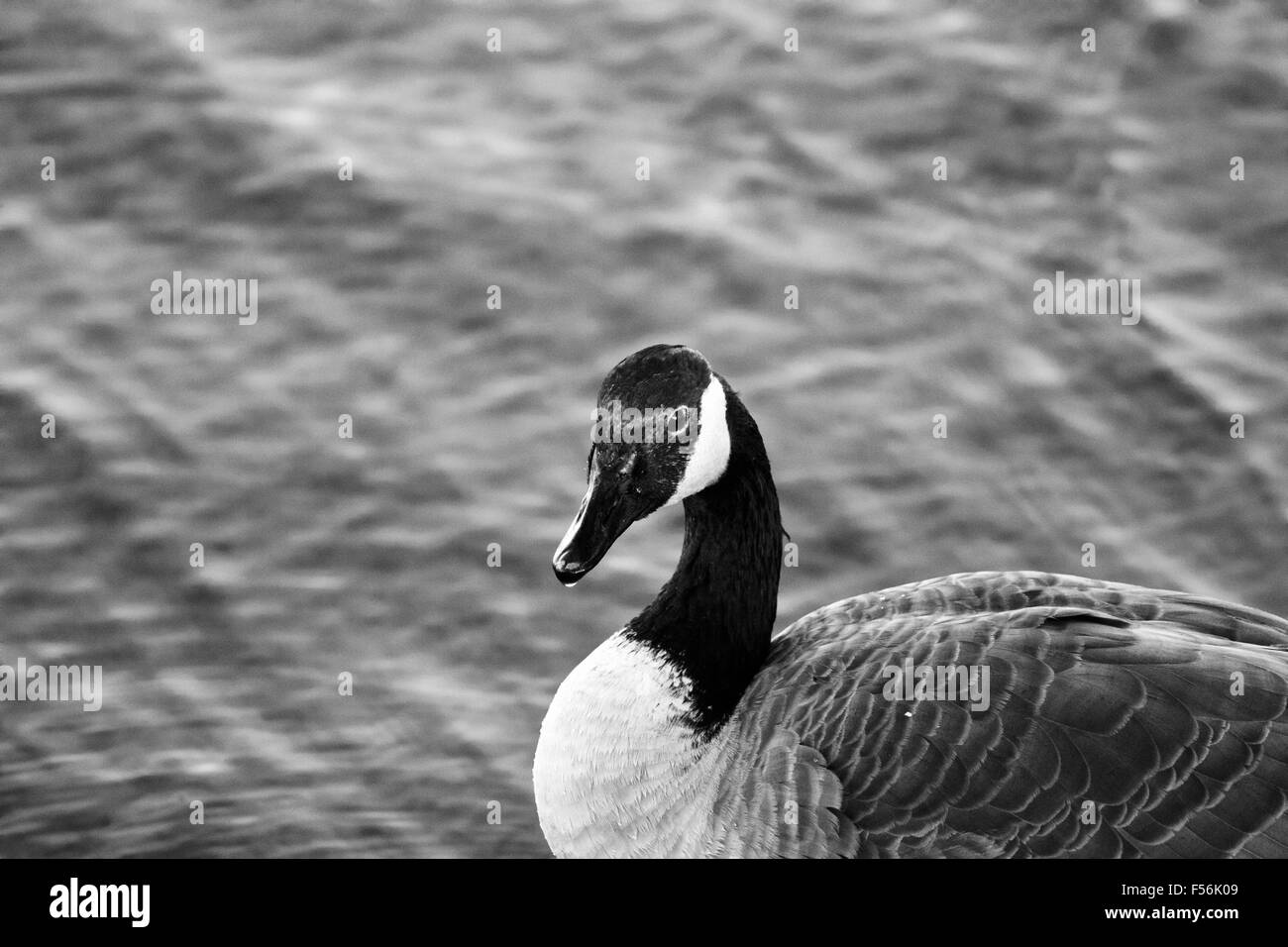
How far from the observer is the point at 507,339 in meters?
10.1

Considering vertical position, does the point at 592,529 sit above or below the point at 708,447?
below

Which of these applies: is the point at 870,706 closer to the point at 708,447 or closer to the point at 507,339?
the point at 708,447

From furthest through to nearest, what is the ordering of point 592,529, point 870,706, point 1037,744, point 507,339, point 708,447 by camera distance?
point 507,339 → point 708,447 → point 592,529 → point 870,706 → point 1037,744

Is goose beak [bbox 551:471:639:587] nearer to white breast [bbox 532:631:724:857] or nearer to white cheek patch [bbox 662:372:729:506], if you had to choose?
white cheek patch [bbox 662:372:729:506]

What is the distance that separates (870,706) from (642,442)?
1293 millimetres

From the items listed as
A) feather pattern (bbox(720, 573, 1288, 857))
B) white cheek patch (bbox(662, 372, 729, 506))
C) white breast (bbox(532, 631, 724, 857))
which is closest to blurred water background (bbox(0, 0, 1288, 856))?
white breast (bbox(532, 631, 724, 857))

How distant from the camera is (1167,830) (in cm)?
600

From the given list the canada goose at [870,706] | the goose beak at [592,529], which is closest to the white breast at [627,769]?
the canada goose at [870,706]

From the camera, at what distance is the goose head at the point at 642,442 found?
21.4 feet

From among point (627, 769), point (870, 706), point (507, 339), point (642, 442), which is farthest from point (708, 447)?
point (507, 339)

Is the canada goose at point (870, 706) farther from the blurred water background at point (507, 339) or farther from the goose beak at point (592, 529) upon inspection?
the blurred water background at point (507, 339)

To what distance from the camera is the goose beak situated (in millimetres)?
6484

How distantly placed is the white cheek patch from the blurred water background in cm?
201
